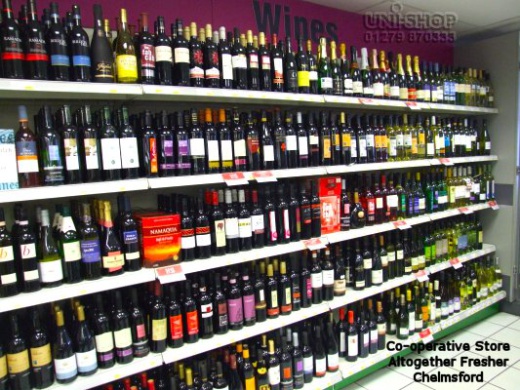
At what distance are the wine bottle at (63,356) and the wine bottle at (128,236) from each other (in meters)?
0.39

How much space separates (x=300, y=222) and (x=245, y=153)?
63cm

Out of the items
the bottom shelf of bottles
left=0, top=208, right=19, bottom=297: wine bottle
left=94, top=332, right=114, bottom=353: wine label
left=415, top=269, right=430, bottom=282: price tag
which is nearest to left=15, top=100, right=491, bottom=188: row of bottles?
left=0, top=208, right=19, bottom=297: wine bottle

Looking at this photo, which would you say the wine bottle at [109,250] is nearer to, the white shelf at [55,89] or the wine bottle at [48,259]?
the wine bottle at [48,259]

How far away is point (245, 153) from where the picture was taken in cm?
230

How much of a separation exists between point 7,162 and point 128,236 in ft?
2.09

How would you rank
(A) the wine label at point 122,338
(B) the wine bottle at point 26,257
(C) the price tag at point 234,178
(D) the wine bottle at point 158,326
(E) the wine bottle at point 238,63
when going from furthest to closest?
(E) the wine bottle at point 238,63
(C) the price tag at point 234,178
(D) the wine bottle at point 158,326
(A) the wine label at point 122,338
(B) the wine bottle at point 26,257

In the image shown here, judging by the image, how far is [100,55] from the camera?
1840 millimetres

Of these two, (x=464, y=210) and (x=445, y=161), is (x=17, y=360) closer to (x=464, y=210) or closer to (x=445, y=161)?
(x=445, y=161)

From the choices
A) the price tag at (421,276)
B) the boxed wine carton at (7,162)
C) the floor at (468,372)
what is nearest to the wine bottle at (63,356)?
the boxed wine carton at (7,162)

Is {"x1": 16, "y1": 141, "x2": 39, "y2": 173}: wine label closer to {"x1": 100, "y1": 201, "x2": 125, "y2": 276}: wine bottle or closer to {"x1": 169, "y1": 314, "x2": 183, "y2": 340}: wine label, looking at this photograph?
{"x1": 100, "y1": 201, "x2": 125, "y2": 276}: wine bottle

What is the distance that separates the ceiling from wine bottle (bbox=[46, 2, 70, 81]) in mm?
2141

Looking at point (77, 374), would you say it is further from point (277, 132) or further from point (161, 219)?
point (277, 132)

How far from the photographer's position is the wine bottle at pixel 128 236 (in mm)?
1958

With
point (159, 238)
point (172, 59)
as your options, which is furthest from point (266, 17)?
point (159, 238)
